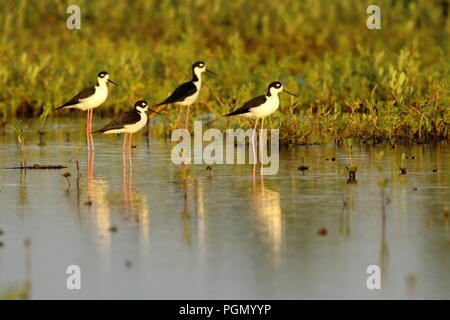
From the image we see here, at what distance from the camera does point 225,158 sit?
14.7 m

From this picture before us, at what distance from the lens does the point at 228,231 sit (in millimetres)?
9391

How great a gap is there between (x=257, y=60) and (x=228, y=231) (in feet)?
49.7

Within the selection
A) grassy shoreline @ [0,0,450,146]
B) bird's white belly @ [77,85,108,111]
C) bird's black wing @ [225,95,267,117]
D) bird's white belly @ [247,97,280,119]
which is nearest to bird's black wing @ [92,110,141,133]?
grassy shoreline @ [0,0,450,146]

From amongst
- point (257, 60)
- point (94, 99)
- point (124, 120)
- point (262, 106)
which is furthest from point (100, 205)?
point (257, 60)

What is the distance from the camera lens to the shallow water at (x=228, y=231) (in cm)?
761

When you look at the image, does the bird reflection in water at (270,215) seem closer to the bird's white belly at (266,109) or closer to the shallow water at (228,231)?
the shallow water at (228,231)

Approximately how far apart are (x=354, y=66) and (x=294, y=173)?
27.8ft

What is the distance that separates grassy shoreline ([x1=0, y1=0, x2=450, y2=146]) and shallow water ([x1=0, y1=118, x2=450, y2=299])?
6.78 ft

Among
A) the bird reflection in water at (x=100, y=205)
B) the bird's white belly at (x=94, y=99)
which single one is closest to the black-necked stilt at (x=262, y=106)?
the bird's white belly at (x=94, y=99)

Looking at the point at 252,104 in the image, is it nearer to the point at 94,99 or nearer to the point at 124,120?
the point at 124,120

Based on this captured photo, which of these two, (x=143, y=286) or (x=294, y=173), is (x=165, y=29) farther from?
(x=143, y=286)

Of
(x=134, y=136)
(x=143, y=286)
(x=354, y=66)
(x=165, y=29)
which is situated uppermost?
(x=165, y=29)

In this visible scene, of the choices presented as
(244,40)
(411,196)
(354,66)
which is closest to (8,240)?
(411,196)

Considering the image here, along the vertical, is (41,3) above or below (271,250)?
above
